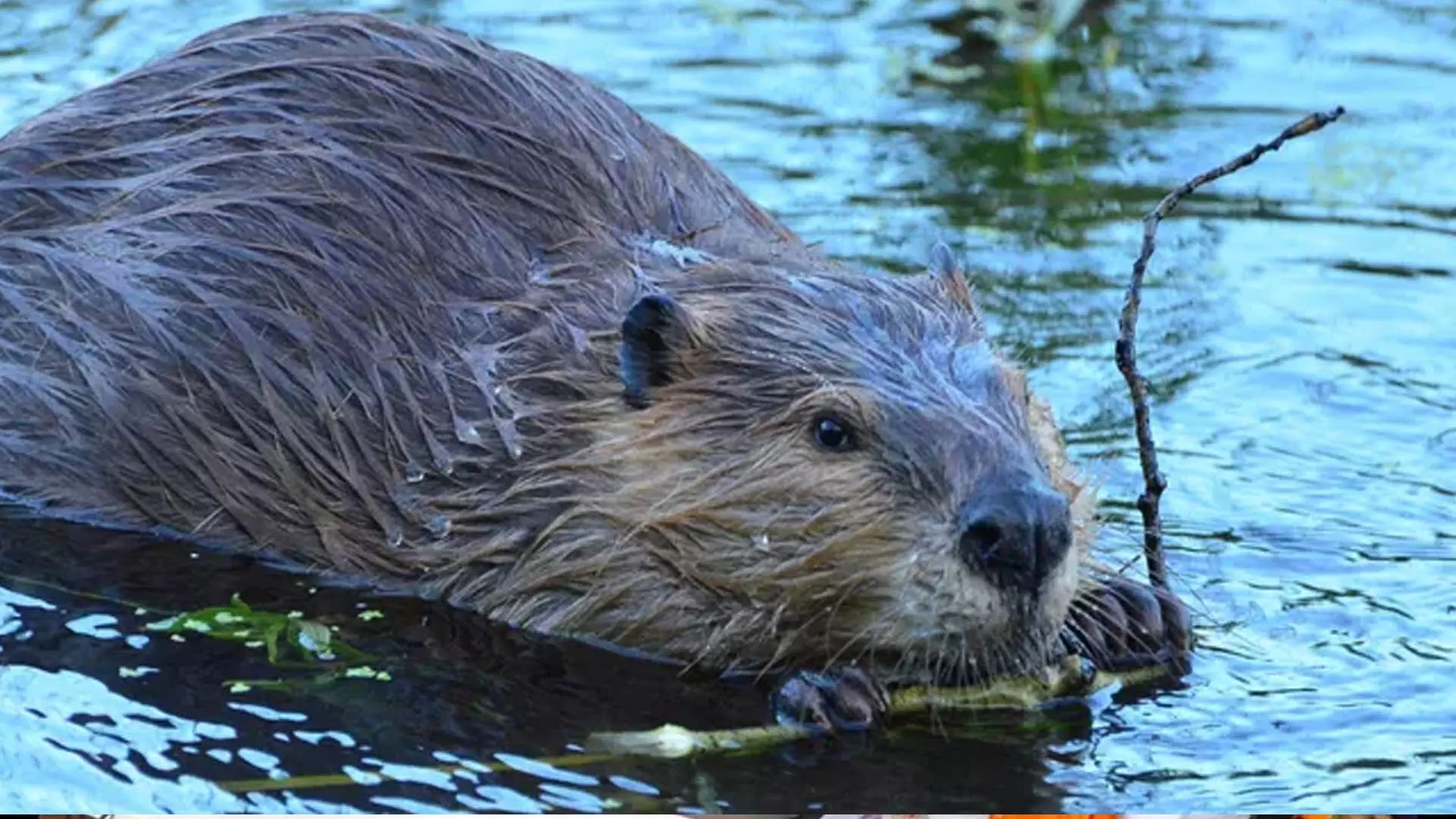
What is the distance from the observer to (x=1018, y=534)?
16.1ft

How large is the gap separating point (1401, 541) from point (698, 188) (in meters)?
1.77

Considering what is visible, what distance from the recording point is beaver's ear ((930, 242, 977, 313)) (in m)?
5.72

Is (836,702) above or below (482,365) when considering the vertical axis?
below

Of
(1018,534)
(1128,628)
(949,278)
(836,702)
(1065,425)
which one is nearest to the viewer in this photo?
(1018,534)

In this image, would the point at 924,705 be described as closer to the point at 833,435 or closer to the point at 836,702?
the point at 836,702

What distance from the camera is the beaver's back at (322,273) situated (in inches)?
230

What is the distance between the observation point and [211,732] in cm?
513

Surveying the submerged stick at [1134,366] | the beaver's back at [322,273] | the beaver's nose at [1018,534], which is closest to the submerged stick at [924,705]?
the submerged stick at [1134,366]

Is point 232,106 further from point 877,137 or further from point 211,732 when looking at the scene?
point 877,137

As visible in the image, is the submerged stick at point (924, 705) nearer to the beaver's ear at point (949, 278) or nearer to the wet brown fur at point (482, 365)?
the wet brown fur at point (482, 365)

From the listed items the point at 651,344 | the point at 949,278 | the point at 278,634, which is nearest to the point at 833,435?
the point at 651,344

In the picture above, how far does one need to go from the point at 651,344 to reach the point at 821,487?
53 centimetres

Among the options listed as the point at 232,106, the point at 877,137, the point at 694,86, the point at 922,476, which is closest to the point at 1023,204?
the point at 877,137

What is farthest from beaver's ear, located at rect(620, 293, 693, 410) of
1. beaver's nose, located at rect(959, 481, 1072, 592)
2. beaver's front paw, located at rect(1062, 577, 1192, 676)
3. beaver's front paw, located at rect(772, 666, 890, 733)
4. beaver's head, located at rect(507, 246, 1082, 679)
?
beaver's front paw, located at rect(1062, 577, 1192, 676)
